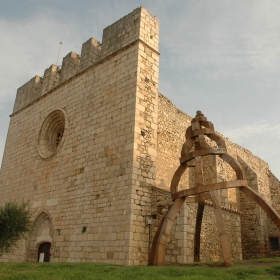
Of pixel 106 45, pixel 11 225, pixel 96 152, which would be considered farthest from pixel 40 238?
pixel 106 45

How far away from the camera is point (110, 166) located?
8.68 meters

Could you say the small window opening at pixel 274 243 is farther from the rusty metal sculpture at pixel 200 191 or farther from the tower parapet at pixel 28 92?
the tower parapet at pixel 28 92

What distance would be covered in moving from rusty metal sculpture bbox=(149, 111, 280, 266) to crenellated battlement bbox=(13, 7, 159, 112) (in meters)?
3.75

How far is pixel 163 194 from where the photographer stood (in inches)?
323

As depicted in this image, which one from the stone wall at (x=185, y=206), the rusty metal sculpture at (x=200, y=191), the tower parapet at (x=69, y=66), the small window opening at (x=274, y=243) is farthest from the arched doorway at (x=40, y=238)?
the small window opening at (x=274, y=243)

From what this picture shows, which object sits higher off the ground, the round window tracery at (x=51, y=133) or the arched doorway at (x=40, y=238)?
the round window tracery at (x=51, y=133)

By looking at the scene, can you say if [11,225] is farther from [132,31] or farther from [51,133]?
[132,31]

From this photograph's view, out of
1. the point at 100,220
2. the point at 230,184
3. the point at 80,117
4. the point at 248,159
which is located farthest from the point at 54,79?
the point at 248,159

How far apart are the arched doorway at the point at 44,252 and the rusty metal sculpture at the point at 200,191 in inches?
187

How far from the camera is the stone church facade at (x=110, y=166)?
7984 mm

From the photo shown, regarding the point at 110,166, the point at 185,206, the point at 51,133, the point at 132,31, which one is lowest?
the point at 185,206

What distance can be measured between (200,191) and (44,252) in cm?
625

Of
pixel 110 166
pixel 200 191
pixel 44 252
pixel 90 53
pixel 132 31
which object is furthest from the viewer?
pixel 90 53

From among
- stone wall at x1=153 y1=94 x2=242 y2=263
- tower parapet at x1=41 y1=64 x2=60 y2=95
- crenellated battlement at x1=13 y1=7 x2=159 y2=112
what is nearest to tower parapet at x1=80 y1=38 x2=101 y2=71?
crenellated battlement at x1=13 y1=7 x2=159 y2=112
